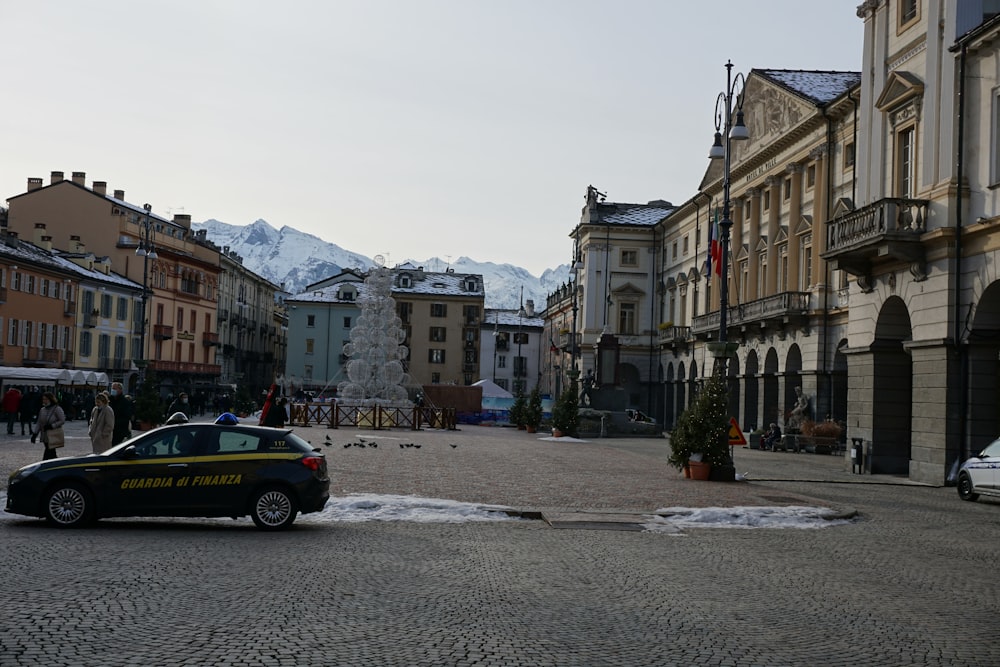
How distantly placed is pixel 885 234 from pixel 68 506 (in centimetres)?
1925

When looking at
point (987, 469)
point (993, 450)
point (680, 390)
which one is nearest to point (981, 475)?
point (987, 469)

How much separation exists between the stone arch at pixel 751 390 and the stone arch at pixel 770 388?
1492mm

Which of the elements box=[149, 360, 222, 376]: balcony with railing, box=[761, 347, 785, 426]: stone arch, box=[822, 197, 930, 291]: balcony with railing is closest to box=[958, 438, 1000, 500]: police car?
box=[822, 197, 930, 291]: balcony with railing

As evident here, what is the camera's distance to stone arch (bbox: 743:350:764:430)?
56.8 meters

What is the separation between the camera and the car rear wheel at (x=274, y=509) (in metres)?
14.9

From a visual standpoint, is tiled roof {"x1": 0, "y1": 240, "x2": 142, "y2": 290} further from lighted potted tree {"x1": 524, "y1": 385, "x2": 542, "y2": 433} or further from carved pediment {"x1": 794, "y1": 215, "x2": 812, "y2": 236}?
carved pediment {"x1": 794, "y1": 215, "x2": 812, "y2": 236}

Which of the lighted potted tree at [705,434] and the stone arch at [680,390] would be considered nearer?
the lighted potted tree at [705,434]

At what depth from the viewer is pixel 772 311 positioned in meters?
52.7

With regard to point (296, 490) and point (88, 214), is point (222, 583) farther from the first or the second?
point (88, 214)

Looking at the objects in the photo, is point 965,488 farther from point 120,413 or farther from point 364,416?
point 364,416

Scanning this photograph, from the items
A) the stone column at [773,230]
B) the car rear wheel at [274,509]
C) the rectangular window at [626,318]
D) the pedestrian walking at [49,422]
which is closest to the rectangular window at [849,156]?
the stone column at [773,230]

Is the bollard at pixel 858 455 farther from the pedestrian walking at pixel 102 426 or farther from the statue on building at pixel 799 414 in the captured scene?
the pedestrian walking at pixel 102 426

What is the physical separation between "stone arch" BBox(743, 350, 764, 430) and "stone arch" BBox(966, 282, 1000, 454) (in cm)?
3188

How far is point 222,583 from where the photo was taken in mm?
10250
